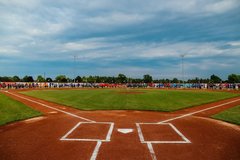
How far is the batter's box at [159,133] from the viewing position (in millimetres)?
7629

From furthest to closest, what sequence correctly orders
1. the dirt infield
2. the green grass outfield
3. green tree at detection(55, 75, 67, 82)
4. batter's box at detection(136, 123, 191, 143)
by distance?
green tree at detection(55, 75, 67, 82), the green grass outfield, batter's box at detection(136, 123, 191, 143), the dirt infield

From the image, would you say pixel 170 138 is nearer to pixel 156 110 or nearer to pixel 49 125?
pixel 49 125

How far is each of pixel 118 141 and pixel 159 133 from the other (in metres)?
2.23

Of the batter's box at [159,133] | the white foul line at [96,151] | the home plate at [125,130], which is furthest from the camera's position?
the home plate at [125,130]

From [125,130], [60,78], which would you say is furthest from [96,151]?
[60,78]

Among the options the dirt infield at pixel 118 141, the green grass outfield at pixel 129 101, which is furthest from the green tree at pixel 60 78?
the dirt infield at pixel 118 141

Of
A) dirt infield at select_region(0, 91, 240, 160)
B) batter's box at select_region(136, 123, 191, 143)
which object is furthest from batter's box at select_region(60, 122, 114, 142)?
batter's box at select_region(136, 123, 191, 143)

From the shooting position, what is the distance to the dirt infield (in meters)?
6.08

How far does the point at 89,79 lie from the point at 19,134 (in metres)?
115

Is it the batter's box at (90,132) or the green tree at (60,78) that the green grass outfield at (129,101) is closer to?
the batter's box at (90,132)

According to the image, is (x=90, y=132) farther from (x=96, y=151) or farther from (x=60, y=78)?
(x=60, y=78)

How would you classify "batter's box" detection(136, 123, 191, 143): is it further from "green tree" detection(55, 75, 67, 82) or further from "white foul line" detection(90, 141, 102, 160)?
"green tree" detection(55, 75, 67, 82)

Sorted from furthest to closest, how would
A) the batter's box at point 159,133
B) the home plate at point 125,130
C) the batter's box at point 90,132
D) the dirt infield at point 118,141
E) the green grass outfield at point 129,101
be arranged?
the green grass outfield at point 129,101, the home plate at point 125,130, the batter's box at point 90,132, the batter's box at point 159,133, the dirt infield at point 118,141

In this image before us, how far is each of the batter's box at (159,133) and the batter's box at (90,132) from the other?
59.2 inches
